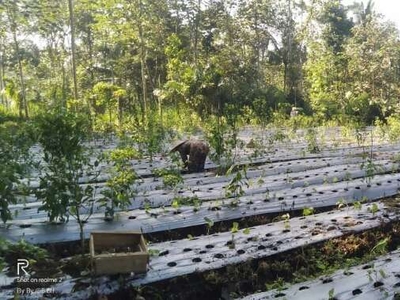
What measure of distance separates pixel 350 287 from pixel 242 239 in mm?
945

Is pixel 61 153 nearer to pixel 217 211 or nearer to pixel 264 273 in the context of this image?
pixel 217 211

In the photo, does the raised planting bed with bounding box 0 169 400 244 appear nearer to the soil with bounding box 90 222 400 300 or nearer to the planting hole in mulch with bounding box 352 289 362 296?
the soil with bounding box 90 222 400 300

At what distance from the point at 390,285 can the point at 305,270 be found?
59cm

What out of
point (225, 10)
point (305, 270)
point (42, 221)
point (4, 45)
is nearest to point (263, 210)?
point (305, 270)

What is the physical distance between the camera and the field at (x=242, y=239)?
8.29ft

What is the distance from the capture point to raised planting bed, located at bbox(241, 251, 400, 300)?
7.88 ft

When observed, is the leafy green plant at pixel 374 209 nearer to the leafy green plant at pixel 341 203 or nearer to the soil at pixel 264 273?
the leafy green plant at pixel 341 203

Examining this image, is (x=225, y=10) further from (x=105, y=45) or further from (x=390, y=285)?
(x=390, y=285)

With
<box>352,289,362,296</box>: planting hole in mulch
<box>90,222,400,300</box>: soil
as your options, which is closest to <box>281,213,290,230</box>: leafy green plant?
<box>90,222,400,300</box>: soil

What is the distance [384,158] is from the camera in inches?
266

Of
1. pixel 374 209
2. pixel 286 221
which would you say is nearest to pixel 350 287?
pixel 286 221

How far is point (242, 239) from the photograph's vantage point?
3227 millimetres

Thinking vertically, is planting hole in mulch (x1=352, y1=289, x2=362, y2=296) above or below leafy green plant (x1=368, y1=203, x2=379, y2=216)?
below

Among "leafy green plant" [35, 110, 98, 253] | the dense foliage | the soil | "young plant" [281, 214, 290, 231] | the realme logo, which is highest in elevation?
the dense foliage
